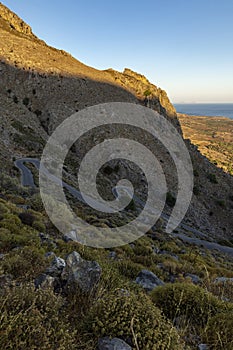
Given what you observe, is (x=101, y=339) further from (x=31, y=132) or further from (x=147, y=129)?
(x=147, y=129)

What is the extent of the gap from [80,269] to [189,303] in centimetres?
257

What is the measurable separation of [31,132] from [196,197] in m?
44.0

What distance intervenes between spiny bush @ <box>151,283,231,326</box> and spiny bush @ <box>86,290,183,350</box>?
1533mm

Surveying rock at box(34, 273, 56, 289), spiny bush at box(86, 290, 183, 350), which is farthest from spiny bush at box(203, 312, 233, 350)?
rock at box(34, 273, 56, 289)

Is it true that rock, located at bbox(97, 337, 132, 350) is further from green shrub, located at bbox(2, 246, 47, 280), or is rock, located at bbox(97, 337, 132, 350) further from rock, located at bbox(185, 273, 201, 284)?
rock, located at bbox(185, 273, 201, 284)

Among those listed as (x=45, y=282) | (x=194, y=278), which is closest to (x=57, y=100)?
(x=194, y=278)

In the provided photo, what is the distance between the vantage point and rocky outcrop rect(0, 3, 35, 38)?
289 feet

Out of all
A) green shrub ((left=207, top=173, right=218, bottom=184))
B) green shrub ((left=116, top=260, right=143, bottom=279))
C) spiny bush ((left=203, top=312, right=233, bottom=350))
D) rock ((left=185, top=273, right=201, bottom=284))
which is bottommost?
green shrub ((left=207, top=173, right=218, bottom=184))

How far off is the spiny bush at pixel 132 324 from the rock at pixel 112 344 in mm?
90

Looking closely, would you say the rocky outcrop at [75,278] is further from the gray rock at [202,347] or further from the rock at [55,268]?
the gray rock at [202,347]

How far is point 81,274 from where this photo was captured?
Result: 505 centimetres

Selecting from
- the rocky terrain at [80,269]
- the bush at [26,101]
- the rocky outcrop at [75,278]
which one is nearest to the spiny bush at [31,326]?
the rocky terrain at [80,269]

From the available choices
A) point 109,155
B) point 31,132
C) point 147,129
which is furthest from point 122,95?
point 31,132

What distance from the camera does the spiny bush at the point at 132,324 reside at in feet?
11.3
